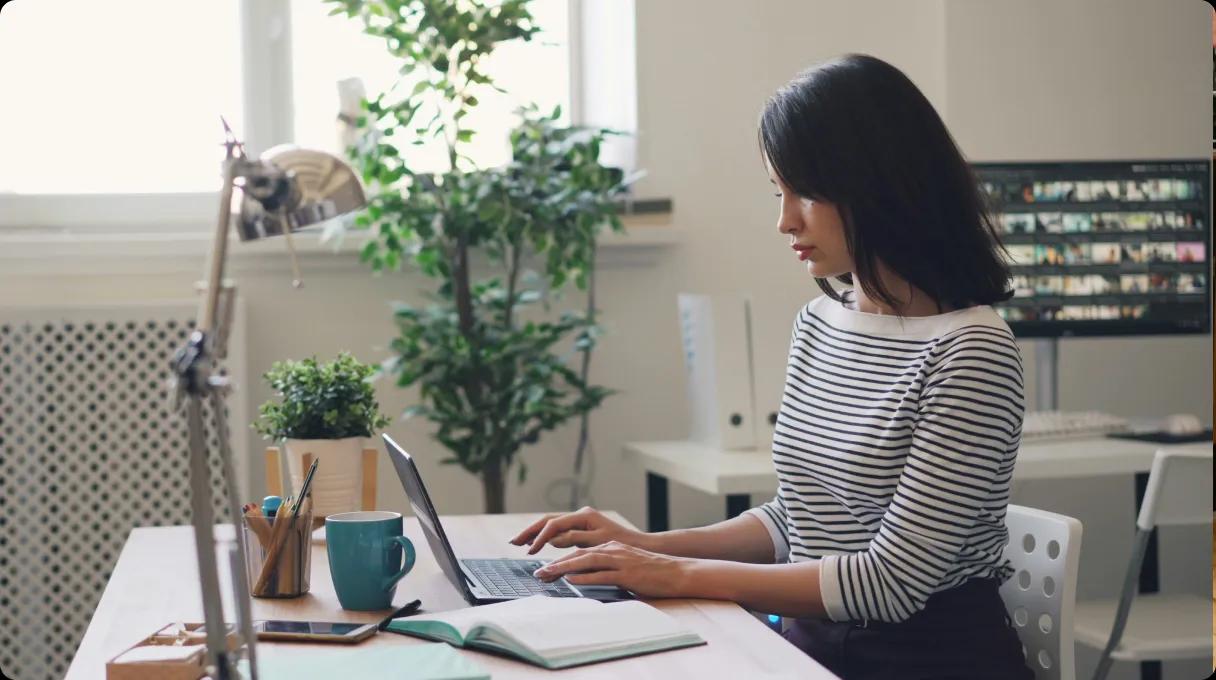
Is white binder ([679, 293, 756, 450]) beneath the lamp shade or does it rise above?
beneath

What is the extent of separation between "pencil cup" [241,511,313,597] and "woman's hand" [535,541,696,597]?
0.24 meters

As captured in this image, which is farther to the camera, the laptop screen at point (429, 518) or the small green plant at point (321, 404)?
the small green plant at point (321, 404)

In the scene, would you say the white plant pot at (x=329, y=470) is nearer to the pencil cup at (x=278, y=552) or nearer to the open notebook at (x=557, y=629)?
the pencil cup at (x=278, y=552)

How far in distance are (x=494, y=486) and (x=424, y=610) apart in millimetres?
1331

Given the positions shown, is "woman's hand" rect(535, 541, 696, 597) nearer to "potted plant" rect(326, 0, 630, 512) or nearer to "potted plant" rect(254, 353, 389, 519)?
"potted plant" rect(254, 353, 389, 519)

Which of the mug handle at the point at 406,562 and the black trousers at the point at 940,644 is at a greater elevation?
the mug handle at the point at 406,562

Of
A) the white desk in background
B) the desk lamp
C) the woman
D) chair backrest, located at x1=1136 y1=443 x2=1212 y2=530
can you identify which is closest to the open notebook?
the woman

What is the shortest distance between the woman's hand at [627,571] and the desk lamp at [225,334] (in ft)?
1.40

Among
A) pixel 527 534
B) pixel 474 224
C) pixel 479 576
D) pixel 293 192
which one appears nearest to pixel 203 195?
pixel 474 224

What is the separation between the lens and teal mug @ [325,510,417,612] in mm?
1269

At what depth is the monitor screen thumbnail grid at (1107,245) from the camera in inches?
106

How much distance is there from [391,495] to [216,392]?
199 cm

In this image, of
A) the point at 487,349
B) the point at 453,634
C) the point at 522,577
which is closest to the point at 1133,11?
the point at 487,349

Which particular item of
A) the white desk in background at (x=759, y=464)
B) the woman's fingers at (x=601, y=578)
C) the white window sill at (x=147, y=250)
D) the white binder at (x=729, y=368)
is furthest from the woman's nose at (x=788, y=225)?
the white window sill at (x=147, y=250)
